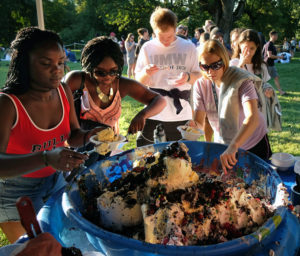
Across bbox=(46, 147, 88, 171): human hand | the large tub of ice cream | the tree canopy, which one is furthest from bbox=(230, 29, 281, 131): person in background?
the tree canopy

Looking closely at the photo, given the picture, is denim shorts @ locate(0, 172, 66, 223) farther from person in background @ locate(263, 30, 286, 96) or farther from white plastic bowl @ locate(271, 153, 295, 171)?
person in background @ locate(263, 30, 286, 96)

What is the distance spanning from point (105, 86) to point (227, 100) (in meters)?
0.90

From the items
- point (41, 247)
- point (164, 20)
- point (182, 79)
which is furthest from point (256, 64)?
point (41, 247)

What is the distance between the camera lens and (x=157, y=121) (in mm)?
3008

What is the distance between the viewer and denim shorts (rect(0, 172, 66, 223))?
4.89 ft

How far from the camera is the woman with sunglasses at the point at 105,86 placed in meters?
1.86

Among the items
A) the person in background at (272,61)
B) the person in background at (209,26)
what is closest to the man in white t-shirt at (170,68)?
the person in background at (209,26)

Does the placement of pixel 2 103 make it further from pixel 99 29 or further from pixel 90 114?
pixel 99 29

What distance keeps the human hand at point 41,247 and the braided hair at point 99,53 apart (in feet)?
4.24

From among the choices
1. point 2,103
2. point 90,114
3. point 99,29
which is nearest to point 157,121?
point 90,114

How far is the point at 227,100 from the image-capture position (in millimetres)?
1907

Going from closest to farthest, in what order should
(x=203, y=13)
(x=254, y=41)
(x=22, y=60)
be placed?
(x=22, y=60) < (x=254, y=41) < (x=203, y=13)

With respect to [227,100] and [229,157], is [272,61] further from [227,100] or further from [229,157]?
[229,157]

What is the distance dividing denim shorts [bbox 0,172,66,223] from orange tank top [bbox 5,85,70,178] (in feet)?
0.15
